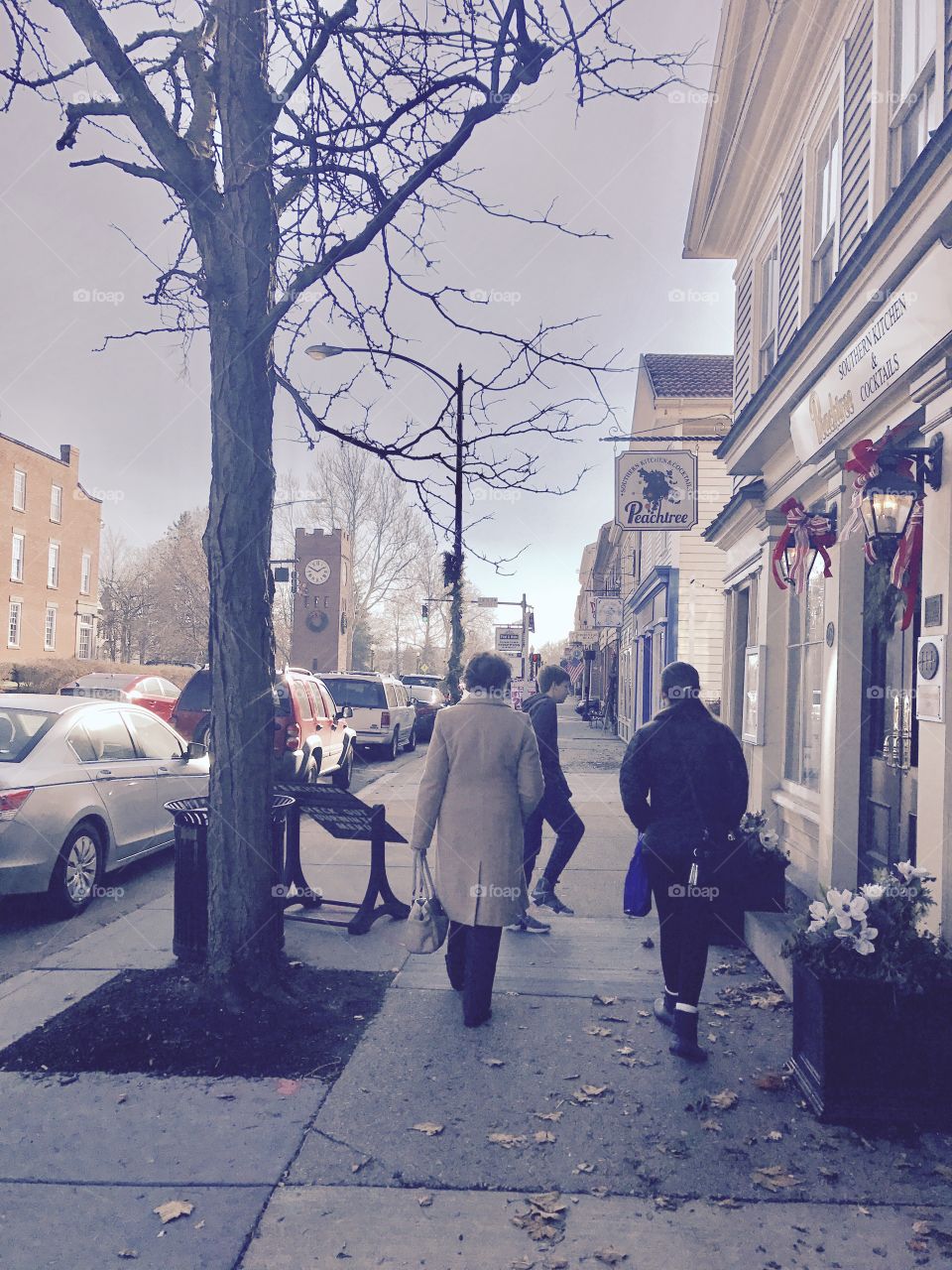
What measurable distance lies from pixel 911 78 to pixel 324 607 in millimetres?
59511

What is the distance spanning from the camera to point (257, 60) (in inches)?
200

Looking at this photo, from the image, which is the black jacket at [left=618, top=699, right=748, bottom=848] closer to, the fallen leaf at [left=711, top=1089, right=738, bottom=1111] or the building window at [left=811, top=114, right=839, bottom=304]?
the fallen leaf at [left=711, top=1089, right=738, bottom=1111]

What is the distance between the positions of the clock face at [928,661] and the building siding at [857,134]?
308cm

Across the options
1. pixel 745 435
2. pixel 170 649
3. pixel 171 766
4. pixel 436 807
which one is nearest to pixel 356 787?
pixel 171 766

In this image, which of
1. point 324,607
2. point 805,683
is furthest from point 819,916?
point 324,607

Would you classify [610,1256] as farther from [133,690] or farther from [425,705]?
[425,705]

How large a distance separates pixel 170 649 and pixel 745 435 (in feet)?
205

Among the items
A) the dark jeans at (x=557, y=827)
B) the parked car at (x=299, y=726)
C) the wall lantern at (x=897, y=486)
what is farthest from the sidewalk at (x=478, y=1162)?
the parked car at (x=299, y=726)

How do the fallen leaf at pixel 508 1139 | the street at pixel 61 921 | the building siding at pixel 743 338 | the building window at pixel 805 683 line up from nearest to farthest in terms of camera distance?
1. the fallen leaf at pixel 508 1139
2. the street at pixel 61 921
3. the building window at pixel 805 683
4. the building siding at pixel 743 338

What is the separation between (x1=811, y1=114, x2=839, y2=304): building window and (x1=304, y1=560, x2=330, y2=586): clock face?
56.8 m

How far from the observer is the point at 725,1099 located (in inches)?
163

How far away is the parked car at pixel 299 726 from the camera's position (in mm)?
13305

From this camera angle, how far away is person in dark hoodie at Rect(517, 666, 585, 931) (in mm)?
7520

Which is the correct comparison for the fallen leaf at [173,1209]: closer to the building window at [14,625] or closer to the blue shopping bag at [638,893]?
the blue shopping bag at [638,893]
